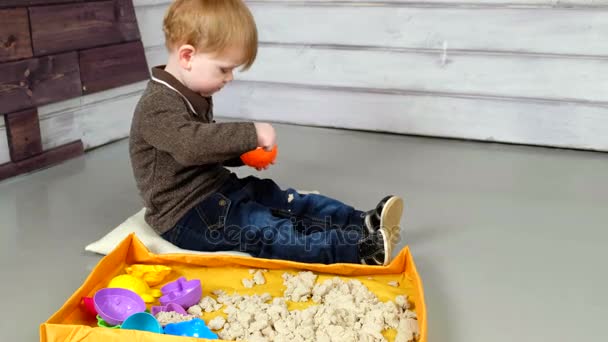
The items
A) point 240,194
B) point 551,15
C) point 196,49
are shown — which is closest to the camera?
point 196,49

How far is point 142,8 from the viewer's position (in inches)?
94.3

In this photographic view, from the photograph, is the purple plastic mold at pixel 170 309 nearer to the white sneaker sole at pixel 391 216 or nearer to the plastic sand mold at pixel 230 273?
the plastic sand mold at pixel 230 273

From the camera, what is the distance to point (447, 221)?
1532 mm

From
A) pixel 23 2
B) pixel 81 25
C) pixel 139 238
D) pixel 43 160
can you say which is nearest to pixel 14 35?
pixel 23 2

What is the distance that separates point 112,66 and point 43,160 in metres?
0.42

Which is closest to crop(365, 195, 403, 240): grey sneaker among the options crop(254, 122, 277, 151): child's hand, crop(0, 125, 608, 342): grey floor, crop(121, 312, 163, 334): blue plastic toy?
crop(0, 125, 608, 342): grey floor

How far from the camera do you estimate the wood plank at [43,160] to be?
1813 millimetres

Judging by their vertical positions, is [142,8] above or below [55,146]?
above

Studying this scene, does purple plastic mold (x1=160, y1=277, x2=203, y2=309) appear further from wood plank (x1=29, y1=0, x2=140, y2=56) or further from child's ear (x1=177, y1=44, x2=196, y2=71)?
wood plank (x1=29, y1=0, x2=140, y2=56)

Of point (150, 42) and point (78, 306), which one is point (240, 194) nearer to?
point (78, 306)

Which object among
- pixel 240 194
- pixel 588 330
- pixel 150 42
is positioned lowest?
pixel 588 330

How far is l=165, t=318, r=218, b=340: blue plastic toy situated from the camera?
102 centimetres

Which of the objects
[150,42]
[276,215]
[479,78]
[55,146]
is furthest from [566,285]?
[150,42]

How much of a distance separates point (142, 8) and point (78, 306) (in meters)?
1.58
